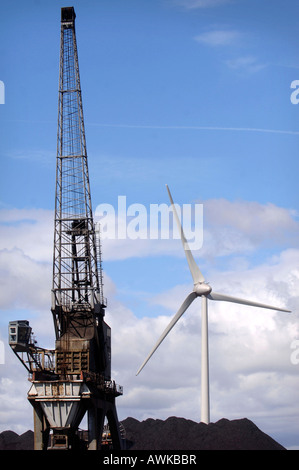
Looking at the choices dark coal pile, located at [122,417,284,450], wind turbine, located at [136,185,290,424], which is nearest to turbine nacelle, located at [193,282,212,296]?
wind turbine, located at [136,185,290,424]

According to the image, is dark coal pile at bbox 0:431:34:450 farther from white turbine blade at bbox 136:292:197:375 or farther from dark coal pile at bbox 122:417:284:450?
white turbine blade at bbox 136:292:197:375

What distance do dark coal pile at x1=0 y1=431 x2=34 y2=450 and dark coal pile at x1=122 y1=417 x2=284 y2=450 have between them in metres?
17.0

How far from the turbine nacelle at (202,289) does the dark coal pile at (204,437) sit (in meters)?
18.7

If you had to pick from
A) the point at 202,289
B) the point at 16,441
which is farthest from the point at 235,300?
the point at 16,441

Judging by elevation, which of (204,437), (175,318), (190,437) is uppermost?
(175,318)

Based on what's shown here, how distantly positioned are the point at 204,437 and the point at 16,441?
1382 inches

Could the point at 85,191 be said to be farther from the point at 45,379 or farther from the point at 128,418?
the point at 128,418

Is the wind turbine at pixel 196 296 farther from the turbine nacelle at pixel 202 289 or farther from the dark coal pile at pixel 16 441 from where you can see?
the dark coal pile at pixel 16 441

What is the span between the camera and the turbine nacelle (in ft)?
420

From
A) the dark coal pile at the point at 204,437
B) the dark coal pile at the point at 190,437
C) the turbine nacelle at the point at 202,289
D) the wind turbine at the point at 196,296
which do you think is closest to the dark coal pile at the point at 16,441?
the dark coal pile at the point at 190,437

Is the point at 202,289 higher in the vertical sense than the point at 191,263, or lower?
lower

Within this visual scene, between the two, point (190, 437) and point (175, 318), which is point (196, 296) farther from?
point (190, 437)

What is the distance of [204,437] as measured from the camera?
13312cm
